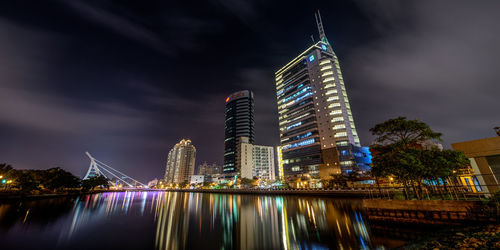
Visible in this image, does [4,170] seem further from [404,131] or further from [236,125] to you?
[236,125]

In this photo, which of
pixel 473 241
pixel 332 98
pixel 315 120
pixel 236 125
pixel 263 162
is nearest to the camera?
pixel 473 241

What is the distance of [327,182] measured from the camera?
72.9 metres

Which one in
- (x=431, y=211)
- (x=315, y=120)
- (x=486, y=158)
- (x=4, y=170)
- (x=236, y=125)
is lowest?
(x=431, y=211)

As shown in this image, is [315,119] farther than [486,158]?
Yes

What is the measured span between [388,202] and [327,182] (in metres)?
60.1

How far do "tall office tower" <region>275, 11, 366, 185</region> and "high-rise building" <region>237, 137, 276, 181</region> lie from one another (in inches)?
1718

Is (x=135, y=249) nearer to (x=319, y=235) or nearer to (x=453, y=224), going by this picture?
(x=319, y=235)

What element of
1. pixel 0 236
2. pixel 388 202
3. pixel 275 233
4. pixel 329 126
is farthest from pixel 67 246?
pixel 329 126

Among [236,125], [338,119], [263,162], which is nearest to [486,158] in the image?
[338,119]

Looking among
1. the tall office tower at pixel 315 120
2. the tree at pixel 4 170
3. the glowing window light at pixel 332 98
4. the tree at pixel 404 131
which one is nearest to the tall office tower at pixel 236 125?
the tall office tower at pixel 315 120

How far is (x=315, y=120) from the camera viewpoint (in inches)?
3819

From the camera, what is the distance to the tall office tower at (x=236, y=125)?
15300cm

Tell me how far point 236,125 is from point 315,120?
76.6 metres

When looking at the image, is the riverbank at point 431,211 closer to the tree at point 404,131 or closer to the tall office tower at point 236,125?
the tree at point 404,131
